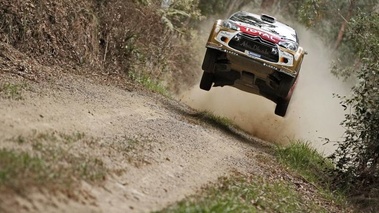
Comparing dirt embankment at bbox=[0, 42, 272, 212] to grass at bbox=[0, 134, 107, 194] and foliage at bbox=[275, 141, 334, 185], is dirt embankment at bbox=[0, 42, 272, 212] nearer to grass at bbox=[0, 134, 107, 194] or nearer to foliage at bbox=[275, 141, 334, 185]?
grass at bbox=[0, 134, 107, 194]

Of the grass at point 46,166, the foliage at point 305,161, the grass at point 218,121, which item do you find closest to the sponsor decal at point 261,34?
the grass at point 218,121

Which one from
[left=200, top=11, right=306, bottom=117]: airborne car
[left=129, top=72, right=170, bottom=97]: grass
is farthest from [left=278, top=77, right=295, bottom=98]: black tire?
[left=129, top=72, right=170, bottom=97]: grass

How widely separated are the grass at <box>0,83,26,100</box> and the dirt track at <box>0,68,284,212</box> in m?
0.10

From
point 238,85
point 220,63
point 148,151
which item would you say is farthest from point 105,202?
point 238,85

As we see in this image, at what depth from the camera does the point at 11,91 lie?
26.2ft

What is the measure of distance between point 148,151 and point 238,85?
654 cm

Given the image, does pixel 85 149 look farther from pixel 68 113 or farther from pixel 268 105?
pixel 268 105

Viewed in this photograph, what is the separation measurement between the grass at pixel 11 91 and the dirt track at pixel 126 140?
103mm

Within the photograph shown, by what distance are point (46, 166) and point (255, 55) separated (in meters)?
7.51

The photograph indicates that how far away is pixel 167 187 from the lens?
6.04 metres

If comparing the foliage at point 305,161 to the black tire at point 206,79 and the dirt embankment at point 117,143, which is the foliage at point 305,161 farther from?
the black tire at point 206,79

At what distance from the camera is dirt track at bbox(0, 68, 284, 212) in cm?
505

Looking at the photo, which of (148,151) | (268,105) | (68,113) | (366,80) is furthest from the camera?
(268,105)

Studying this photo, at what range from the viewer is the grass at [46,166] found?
444 cm
